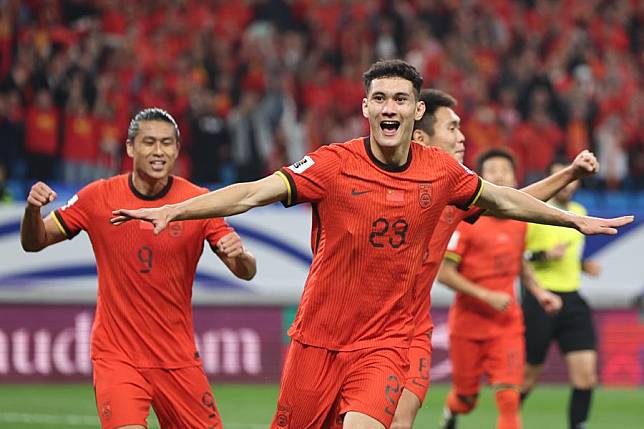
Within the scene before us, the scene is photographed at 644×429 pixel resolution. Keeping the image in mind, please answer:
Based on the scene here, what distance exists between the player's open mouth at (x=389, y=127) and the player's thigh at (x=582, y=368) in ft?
16.7

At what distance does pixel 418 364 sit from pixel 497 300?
6.07ft

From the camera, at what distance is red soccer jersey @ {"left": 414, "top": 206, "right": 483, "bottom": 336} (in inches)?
309

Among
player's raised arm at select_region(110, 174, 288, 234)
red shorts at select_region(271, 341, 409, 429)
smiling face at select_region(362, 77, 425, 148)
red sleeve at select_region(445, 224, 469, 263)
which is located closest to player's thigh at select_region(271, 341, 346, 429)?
red shorts at select_region(271, 341, 409, 429)

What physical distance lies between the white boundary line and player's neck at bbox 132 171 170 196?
4.56 m

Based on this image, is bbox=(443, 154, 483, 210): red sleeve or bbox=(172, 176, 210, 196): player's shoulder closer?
bbox=(443, 154, 483, 210): red sleeve

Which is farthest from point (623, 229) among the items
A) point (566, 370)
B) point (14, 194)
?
point (14, 194)

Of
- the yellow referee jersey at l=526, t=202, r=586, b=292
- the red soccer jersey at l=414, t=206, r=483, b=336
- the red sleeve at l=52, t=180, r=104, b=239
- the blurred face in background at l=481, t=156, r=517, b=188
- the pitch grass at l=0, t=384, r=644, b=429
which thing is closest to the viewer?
the red sleeve at l=52, t=180, r=104, b=239

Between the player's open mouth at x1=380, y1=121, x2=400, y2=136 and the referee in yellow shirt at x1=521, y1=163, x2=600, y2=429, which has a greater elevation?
the player's open mouth at x1=380, y1=121, x2=400, y2=136

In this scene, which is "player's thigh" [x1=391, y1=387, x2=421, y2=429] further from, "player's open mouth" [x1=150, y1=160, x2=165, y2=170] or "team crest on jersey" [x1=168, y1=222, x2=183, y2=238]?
"player's open mouth" [x1=150, y1=160, x2=165, y2=170]

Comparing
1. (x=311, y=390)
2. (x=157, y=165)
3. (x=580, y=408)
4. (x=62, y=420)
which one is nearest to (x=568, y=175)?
(x=311, y=390)

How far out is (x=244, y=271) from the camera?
7523 millimetres

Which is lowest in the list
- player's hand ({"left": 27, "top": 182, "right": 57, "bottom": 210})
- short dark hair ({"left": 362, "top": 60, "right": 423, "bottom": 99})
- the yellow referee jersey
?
the yellow referee jersey

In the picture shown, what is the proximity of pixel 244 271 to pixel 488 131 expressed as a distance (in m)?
12.7

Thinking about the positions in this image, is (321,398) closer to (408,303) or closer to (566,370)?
(408,303)
